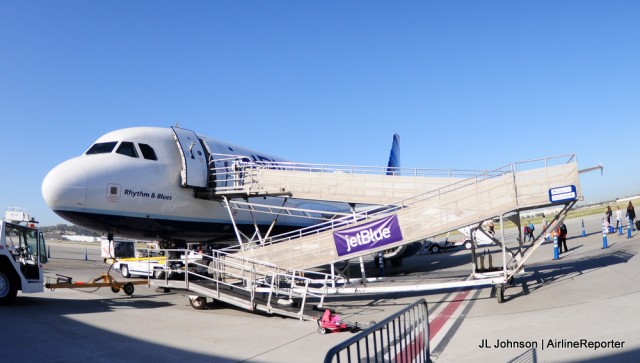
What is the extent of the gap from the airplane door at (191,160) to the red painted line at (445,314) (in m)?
9.30

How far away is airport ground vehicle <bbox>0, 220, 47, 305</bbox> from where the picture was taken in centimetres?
1212

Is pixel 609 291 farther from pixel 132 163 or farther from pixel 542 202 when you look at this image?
pixel 132 163

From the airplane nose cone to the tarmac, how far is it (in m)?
2.87

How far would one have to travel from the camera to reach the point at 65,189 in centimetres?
1280

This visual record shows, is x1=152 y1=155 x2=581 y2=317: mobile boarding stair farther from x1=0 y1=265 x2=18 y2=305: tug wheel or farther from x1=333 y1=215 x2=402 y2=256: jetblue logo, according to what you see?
x1=0 y1=265 x2=18 y2=305: tug wheel

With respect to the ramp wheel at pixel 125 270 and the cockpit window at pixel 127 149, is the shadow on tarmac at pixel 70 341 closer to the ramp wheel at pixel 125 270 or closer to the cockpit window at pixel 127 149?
the cockpit window at pixel 127 149

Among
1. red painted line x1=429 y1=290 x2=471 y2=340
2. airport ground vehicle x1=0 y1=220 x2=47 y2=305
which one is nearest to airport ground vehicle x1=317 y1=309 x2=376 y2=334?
red painted line x1=429 y1=290 x2=471 y2=340

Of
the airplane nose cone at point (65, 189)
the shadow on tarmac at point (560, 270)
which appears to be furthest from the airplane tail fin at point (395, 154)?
the airplane nose cone at point (65, 189)

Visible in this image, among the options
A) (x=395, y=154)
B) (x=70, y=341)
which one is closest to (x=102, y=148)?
(x=70, y=341)

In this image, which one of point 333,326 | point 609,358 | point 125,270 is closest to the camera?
point 609,358

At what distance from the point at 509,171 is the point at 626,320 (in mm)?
5230

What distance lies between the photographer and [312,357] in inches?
299

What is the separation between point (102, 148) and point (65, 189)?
2.42 m

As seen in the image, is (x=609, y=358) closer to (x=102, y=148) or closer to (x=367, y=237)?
(x=367, y=237)
